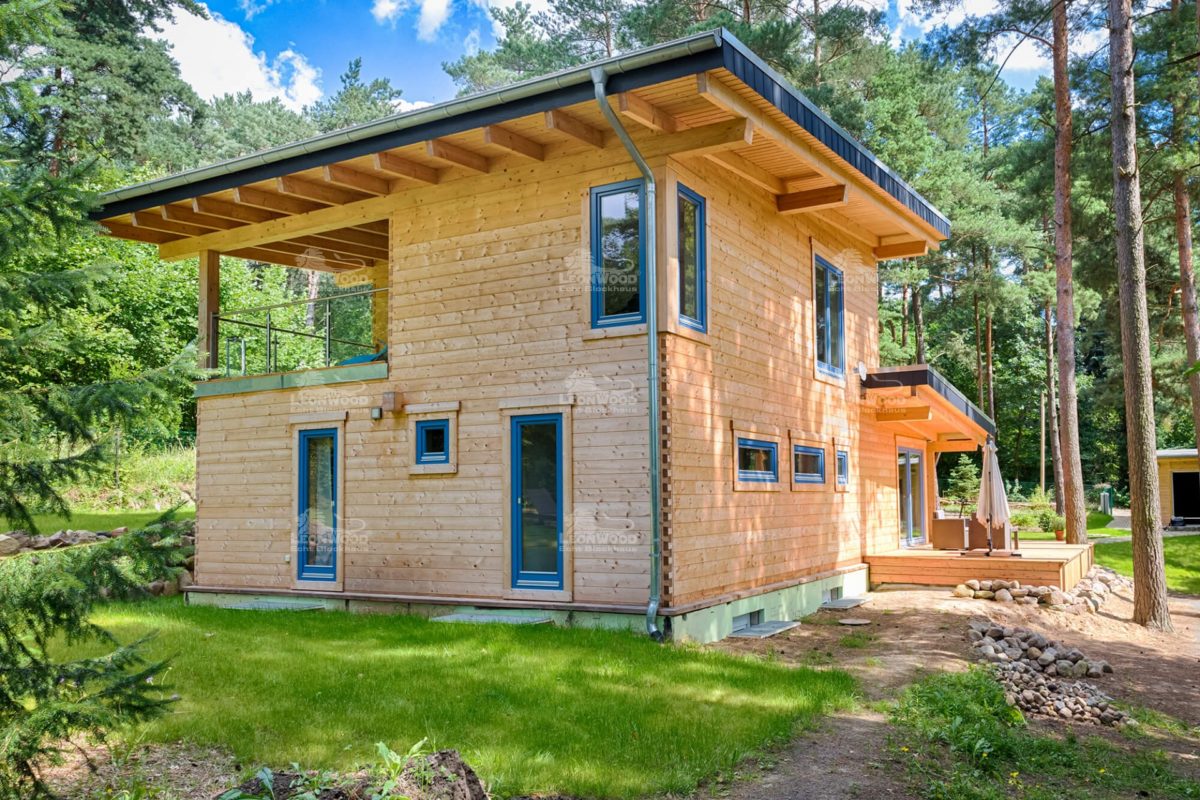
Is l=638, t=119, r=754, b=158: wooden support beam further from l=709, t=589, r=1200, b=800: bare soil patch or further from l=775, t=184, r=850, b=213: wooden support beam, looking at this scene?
l=709, t=589, r=1200, b=800: bare soil patch

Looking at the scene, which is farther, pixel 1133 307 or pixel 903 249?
pixel 903 249

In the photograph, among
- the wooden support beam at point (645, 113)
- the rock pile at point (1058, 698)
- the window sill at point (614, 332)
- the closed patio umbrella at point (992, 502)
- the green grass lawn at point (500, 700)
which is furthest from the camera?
the closed patio umbrella at point (992, 502)

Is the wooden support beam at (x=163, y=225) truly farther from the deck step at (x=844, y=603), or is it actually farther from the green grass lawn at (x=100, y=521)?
the deck step at (x=844, y=603)

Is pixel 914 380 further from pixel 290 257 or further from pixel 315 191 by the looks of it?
pixel 290 257

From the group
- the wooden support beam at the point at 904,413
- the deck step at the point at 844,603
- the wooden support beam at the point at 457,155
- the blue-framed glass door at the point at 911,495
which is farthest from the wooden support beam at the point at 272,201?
the blue-framed glass door at the point at 911,495

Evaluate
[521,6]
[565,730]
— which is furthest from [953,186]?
[565,730]

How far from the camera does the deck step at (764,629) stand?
10.2 meters

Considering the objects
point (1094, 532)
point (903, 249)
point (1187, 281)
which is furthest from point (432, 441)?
point (1094, 532)

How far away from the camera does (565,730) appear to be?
595cm

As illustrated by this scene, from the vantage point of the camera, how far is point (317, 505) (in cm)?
1162

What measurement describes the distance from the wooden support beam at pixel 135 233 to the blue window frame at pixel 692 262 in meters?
7.60

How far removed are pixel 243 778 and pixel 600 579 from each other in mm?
4806

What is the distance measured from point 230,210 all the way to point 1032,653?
10.7 meters

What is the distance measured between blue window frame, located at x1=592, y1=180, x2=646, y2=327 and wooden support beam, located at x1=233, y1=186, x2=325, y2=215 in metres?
4.28
